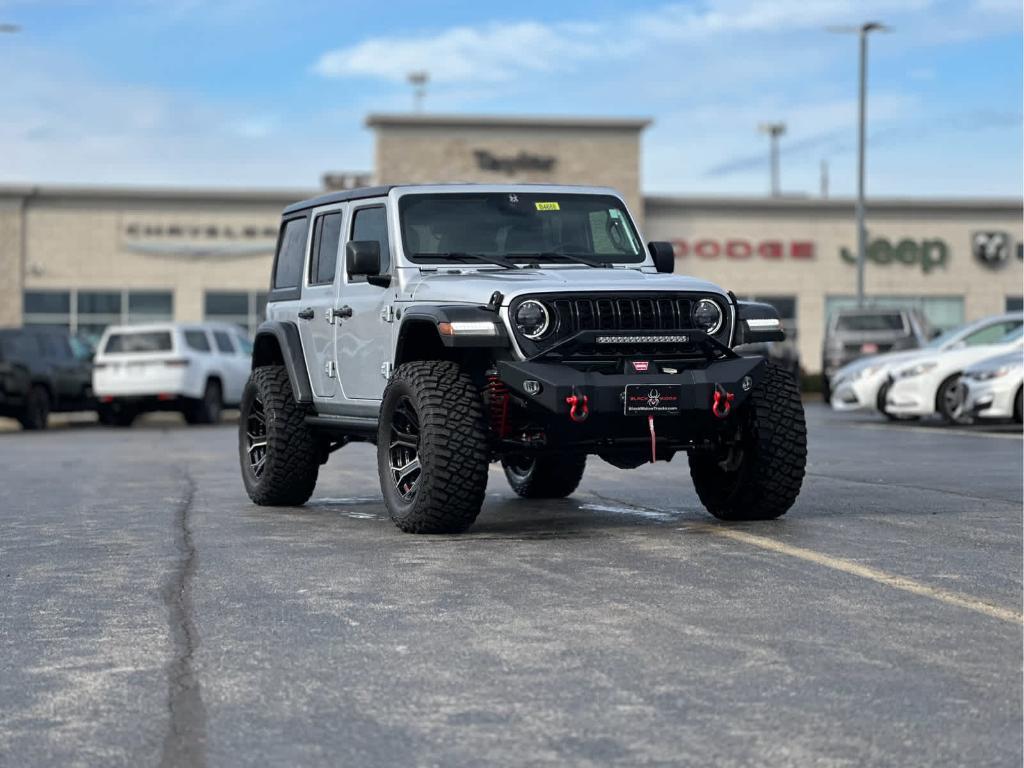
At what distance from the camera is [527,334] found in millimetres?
9742

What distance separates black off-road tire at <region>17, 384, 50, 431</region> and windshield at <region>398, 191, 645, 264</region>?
1878 centimetres

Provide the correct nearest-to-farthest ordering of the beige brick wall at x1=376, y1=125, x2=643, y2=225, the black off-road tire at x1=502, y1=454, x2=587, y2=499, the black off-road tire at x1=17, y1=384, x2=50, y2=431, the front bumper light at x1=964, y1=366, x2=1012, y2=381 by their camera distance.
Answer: the black off-road tire at x1=502, y1=454, x2=587, y2=499 < the front bumper light at x1=964, y1=366, x2=1012, y2=381 < the black off-road tire at x1=17, y1=384, x2=50, y2=431 < the beige brick wall at x1=376, y1=125, x2=643, y2=225

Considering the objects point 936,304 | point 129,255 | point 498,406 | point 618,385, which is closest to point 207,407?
point 498,406

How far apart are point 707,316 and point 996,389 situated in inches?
469

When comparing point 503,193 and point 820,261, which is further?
point 820,261

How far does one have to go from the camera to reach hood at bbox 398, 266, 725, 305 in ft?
32.4

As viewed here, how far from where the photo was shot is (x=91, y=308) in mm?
56156

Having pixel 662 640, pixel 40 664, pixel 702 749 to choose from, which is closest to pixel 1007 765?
pixel 702 749

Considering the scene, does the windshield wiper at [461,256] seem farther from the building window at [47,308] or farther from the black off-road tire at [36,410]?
the building window at [47,308]

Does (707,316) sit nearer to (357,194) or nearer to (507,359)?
(507,359)

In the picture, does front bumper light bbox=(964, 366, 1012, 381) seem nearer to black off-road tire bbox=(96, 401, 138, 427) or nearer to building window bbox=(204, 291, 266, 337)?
black off-road tire bbox=(96, 401, 138, 427)

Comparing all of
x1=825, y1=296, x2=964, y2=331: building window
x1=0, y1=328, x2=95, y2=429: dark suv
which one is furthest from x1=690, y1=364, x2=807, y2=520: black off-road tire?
x1=825, y1=296, x2=964, y2=331: building window

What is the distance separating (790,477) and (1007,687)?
4.61 metres

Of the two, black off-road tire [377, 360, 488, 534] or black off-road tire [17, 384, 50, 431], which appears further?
black off-road tire [17, 384, 50, 431]
